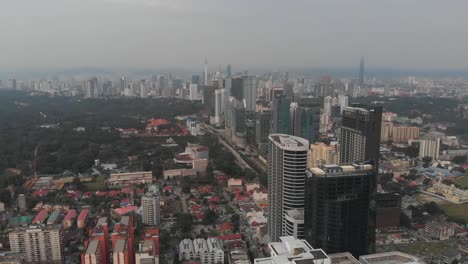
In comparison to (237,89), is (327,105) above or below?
below

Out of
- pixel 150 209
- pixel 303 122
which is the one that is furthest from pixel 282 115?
pixel 150 209

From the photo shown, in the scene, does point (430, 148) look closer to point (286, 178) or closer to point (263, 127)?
point (263, 127)

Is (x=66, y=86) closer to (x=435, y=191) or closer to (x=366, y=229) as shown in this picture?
(x=435, y=191)

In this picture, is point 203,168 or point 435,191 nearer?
point 435,191

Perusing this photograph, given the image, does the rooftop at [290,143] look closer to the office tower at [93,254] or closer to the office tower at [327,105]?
the office tower at [93,254]

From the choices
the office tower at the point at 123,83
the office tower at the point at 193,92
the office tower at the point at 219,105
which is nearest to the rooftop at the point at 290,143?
the office tower at the point at 219,105

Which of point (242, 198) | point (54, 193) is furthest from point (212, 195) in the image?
point (54, 193)
